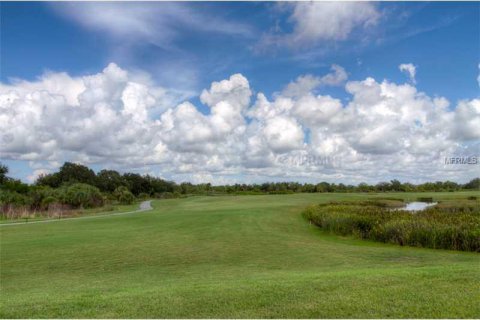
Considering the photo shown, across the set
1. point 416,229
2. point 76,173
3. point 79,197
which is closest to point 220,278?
point 416,229

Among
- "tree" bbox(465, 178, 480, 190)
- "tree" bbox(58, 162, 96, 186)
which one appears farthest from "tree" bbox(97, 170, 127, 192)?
"tree" bbox(465, 178, 480, 190)

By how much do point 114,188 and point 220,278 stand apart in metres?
113

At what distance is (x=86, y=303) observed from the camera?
7.44 metres

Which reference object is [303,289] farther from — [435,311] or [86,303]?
[86,303]

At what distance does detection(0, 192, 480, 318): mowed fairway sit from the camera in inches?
265

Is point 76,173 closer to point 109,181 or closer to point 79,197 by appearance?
point 109,181

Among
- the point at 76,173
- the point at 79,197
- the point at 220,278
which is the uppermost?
the point at 76,173

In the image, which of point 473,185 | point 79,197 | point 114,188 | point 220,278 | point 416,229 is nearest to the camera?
point 220,278

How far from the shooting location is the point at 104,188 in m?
118

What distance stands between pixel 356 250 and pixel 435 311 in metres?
11.2

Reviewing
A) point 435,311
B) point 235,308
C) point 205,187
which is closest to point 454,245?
point 435,311

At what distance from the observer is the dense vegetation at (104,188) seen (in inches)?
2191

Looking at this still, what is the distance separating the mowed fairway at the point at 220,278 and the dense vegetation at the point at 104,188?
3107 centimetres

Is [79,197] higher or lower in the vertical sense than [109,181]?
lower
